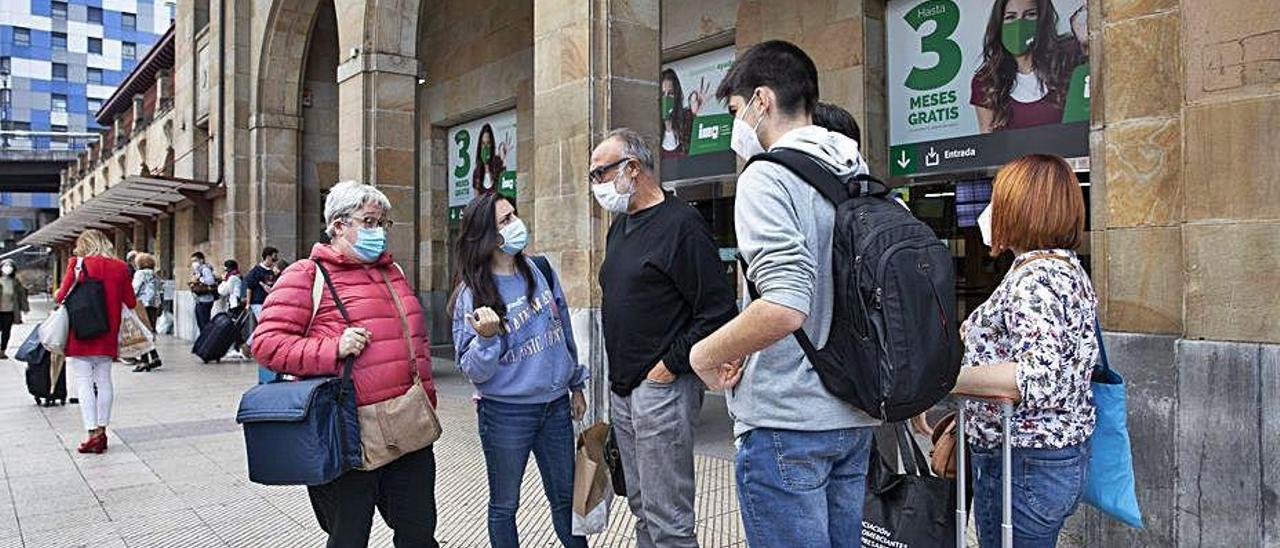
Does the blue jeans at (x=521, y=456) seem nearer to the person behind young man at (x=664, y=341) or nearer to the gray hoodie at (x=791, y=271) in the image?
the person behind young man at (x=664, y=341)

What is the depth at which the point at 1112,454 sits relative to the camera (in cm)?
255

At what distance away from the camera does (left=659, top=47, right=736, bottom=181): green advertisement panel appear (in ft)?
35.1

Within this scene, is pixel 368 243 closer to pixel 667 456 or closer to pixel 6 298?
pixel 667 456

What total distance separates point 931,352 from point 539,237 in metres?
5.83

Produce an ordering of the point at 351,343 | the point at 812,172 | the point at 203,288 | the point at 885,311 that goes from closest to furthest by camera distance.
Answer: the point at 885,311 < the point at 812,172 < the point at 351,343 < the point at 203,288

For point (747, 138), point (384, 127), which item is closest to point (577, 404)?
point (747, 138)

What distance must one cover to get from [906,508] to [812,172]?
1.00 meters

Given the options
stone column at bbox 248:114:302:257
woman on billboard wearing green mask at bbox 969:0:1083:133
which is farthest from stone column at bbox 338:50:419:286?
woman on billboard wearing green mask at bbox 969:0:1083:133

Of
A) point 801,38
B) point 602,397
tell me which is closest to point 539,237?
point 602,397

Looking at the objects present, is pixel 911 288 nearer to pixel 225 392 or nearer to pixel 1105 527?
pixel 1105 527

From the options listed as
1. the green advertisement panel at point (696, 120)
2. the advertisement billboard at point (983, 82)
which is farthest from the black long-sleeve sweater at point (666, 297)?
the green advertisement panel at point (696, 120)

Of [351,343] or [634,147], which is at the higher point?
[634,147]

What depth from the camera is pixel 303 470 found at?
9.62ft

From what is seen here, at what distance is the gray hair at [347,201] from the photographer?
333cm
